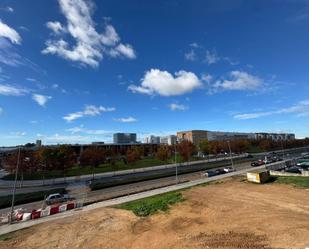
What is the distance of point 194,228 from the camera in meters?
20.6

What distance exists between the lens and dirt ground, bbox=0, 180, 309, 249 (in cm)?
1722

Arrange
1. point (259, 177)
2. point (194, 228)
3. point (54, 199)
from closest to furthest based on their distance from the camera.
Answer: point (194, 228)
point (54, 199)
point (259, 177)

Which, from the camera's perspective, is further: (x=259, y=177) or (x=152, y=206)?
(x=259, y=177)

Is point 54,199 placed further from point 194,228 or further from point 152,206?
point 194,228

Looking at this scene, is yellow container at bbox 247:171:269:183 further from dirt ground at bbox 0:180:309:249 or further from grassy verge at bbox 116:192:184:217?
grassy verge at bbox 116:192:184:217

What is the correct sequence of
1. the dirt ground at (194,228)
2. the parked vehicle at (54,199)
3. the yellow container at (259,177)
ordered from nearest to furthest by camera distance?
the dirt ground at (194,228)
the parked vehicle at (54,199)
the yellow container at (259,177)

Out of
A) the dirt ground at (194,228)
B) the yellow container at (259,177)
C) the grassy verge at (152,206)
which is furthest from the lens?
the yellow container at (259,177)

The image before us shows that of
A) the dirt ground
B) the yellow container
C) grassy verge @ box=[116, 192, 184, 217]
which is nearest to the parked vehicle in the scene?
the dirt ground

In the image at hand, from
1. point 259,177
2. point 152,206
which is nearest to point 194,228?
point 152,206

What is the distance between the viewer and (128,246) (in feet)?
59.4

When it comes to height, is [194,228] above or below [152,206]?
below

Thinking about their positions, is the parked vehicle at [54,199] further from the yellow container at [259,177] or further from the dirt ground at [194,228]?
the yellow container at [259,177]

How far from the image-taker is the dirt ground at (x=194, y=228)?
56.5 feet

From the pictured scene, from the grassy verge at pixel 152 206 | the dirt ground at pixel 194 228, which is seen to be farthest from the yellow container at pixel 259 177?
the grassy verge at pixel 152 206
